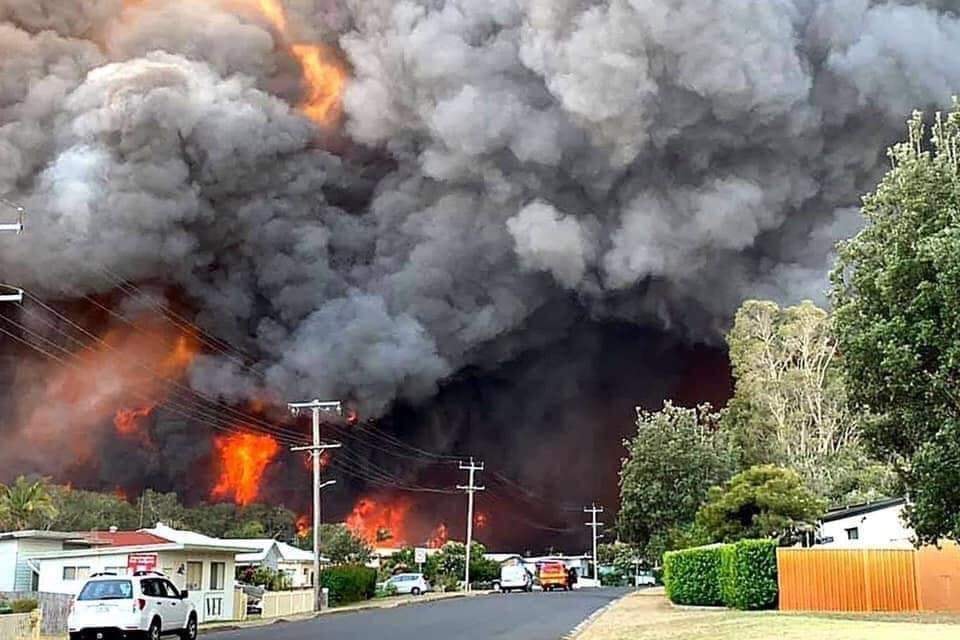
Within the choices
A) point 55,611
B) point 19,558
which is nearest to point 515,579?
point 19,558

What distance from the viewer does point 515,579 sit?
73.8 m

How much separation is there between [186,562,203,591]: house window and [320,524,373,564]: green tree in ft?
111

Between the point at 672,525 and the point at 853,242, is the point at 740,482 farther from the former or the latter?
the point at 853,242

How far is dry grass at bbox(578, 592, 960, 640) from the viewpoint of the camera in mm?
20312

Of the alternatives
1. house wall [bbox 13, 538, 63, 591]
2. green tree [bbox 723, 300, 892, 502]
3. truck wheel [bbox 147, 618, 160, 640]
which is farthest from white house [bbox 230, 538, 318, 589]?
truck wheel [bbox 147, 618, 160, 640]

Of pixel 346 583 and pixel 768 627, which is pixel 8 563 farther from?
pixel 768 627

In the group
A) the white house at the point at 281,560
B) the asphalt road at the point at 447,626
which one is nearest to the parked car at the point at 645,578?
the white house at the point at 281,560

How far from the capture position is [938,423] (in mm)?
22828

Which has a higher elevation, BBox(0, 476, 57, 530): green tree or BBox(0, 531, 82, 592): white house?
BBox(0, 476, 57, 530): green tree

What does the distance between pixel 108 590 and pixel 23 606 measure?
25.8 ft

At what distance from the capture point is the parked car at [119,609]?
2342 centimetres

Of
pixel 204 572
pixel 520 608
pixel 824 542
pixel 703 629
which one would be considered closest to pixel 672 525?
pixel 824 542

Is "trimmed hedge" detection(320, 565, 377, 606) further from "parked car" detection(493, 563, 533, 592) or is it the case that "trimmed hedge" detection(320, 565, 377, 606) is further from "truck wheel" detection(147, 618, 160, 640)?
"truck wheel" detection(147, 618, 160, 640)

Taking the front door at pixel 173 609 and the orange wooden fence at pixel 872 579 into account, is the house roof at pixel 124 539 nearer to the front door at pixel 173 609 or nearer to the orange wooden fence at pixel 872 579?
the front door at pixel 173 609
